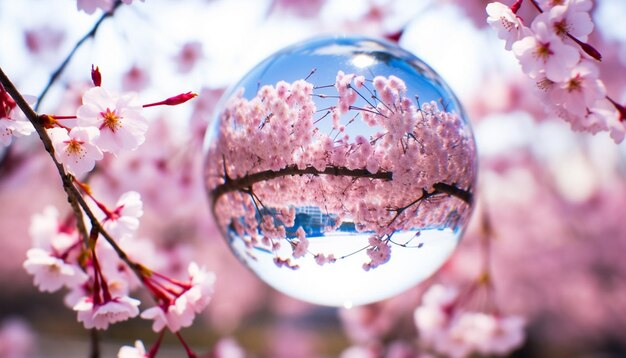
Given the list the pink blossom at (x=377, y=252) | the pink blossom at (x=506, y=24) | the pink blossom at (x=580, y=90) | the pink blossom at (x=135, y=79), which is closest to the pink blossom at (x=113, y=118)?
the pink blossom at (x=377, y=252)

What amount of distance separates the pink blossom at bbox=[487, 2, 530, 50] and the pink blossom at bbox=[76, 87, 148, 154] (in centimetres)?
57

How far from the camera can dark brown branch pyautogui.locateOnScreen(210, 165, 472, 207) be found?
2.83ft

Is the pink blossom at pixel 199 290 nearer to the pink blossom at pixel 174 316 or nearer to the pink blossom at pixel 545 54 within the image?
the pink blossom at pixel 174 316

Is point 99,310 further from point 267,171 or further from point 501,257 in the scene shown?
point 501,257

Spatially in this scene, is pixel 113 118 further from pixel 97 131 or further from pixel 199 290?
pixel 199 290

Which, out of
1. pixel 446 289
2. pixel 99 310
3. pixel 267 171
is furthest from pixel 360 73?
pixel 446 289

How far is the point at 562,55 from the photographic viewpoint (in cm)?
84

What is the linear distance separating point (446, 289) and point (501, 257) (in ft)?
19.6

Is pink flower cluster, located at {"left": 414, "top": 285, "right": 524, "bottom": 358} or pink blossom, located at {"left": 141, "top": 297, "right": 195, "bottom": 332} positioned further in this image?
pink flower cluster, located at {"left": 414, "top": 285, "right": 524, "bottom": 358}

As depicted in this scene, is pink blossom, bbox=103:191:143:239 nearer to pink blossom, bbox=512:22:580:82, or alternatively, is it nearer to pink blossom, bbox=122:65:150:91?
pink blossom, bbox=512:22:580:82

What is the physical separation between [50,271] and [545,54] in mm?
966

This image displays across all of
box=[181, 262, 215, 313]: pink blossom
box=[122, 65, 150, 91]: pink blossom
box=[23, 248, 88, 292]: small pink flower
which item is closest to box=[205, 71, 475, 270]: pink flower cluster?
box=[181, 262, 215, 313]: pink blossom

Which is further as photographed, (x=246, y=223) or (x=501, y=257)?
(x=501, y=257)

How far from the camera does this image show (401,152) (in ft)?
2.84
